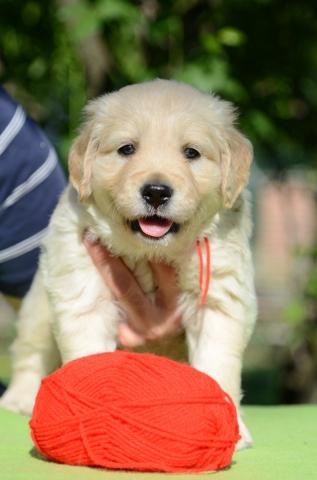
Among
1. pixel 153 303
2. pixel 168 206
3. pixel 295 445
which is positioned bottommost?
pixel 295 445

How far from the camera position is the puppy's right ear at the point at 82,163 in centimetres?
401

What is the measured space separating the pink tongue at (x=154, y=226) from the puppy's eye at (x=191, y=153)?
0.29m

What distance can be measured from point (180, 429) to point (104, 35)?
3577 mm

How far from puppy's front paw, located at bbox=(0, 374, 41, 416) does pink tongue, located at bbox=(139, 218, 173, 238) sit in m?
1.14

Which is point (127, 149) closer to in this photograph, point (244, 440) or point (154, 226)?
point (154, 226)

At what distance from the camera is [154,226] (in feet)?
12.7

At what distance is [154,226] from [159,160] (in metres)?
0.26

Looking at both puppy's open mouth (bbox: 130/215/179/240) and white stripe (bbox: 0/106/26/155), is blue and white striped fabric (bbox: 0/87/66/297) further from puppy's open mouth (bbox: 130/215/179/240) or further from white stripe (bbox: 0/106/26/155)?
puppy's open mouth (bbox: 130/215/179/240)

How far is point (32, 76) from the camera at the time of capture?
6750 millimetres

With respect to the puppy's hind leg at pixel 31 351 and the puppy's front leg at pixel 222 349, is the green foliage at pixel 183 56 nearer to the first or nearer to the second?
the puppy's hind leg at pixel 31 351

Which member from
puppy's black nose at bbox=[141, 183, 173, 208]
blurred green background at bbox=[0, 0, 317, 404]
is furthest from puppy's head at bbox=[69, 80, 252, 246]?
blurred green background at bbox=[0, 0, 317, 404]

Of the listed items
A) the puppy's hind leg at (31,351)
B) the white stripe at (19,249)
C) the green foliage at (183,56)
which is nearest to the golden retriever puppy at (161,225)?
the puppy's hind leg at (31,351)

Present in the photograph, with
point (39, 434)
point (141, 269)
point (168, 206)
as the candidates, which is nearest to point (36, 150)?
point (141, 269)

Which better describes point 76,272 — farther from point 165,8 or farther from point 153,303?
point 165,8
